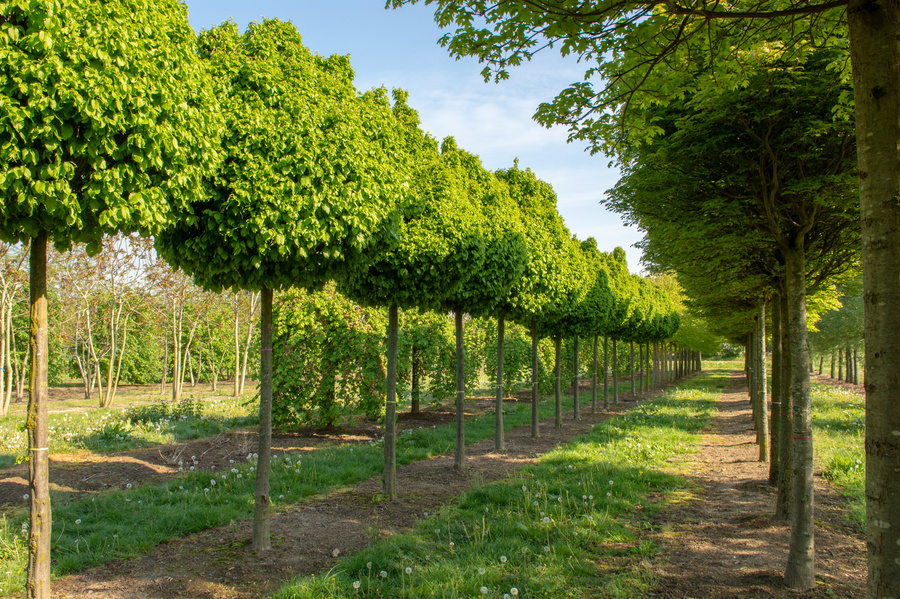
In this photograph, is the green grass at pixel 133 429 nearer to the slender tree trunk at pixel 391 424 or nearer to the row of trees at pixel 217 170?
the slender tree trunk at pixel 391 424

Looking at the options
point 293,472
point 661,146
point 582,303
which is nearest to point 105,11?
point 661,146

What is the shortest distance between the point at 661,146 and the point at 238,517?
661 centimetres

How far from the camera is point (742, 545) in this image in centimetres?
539

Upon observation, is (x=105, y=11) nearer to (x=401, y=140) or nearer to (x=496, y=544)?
(x=401, y=140)

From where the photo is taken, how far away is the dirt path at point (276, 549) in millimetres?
4301

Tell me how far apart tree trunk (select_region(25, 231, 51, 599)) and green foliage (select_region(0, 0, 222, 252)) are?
38cm

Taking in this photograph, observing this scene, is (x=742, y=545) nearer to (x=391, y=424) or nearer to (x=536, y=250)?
(x=391, y=424)

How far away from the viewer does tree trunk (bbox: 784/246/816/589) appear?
4.34 m

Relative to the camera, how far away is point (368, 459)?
955cm

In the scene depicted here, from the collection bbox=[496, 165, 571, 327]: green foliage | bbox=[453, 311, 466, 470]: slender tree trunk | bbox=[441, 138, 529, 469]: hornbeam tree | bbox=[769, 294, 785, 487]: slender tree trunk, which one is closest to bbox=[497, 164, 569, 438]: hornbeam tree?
bbox=[496, 165, 571, 327]: green foliage

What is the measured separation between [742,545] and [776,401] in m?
3.71

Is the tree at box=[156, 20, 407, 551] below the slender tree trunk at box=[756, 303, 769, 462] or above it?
above

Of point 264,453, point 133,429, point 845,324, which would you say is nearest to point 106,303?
point 133,429

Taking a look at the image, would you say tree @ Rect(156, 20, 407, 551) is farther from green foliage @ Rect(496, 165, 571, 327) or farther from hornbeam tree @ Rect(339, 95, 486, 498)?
green foliage @ Rect(496, 165, 571, 327)
